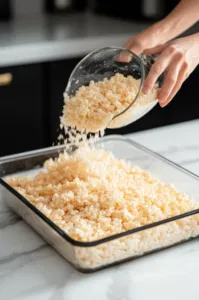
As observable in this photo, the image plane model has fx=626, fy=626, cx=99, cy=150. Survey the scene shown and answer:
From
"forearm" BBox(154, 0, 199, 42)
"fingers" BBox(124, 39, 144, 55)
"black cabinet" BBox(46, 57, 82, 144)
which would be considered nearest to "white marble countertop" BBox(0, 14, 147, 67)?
"black cabinet" BBox(46, 57, 82, 144)

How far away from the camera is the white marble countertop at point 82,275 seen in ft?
3.21

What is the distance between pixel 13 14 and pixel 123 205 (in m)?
2.03

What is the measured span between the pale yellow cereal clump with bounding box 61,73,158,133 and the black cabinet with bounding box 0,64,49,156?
3.45 ft

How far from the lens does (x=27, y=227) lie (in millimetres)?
1194

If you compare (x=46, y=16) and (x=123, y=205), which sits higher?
(x=123, y=205)

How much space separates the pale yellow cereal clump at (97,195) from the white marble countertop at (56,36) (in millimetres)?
1051

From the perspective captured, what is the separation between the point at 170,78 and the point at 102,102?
145 millimetres

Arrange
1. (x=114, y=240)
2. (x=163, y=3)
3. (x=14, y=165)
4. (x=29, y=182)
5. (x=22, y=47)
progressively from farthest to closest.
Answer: (x=163, y=3) < (x=22, y=47) < (x=14, y=165) < (x=29, y=182) < (x=114, y=240)

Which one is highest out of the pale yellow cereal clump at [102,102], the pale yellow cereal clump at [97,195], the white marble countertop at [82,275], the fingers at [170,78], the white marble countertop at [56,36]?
the fingers at [170,78]

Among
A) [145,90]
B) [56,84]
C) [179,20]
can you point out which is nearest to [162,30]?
[179,20]

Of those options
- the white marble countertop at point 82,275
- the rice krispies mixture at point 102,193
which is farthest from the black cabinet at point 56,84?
the white marble countertop at point 82,275

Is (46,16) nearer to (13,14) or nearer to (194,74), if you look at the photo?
(13,14)

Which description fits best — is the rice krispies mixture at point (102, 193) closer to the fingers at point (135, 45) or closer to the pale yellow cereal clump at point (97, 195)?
the pale yellow cereal clump at point (97, 195)

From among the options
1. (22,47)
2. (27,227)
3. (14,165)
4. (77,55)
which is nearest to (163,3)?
(77,55)
